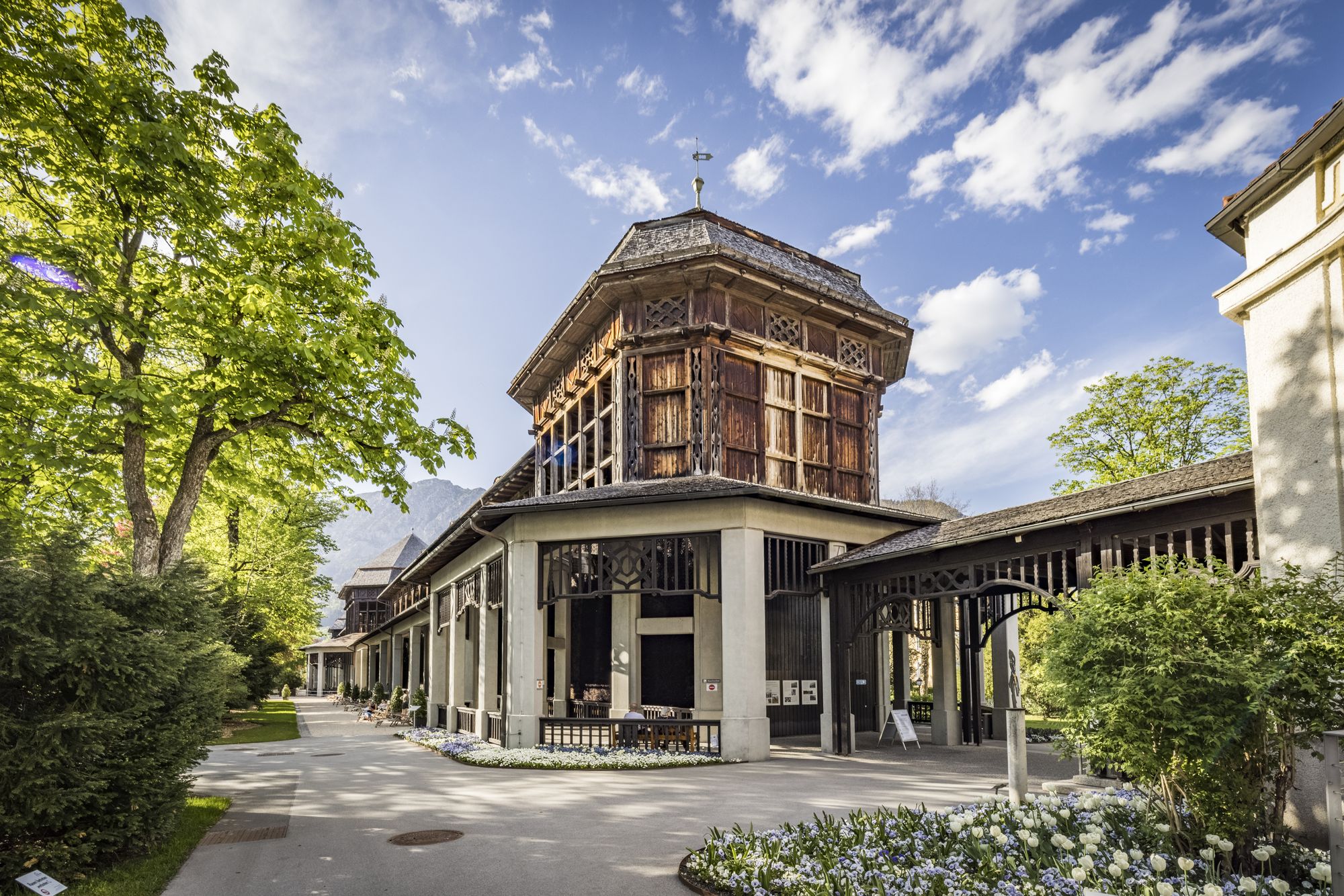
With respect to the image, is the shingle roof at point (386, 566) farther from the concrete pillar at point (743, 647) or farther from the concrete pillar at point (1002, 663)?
the concrete pillar at point (743, 647)

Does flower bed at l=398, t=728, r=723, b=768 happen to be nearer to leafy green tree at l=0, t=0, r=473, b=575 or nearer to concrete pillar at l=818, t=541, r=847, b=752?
A: concrete pillar at l=818, t=541, r=847, b=752

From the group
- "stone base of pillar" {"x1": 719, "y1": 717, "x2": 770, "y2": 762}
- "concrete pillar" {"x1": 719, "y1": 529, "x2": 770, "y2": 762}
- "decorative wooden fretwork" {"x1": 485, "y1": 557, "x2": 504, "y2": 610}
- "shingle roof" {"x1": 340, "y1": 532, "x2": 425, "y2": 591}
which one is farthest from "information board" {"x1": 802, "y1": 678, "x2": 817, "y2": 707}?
"shingle roof" {"x1": 340, "y1": 532, "x2": 425, "y2": 591}

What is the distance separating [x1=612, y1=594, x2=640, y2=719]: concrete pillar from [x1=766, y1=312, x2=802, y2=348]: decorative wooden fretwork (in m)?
7.67

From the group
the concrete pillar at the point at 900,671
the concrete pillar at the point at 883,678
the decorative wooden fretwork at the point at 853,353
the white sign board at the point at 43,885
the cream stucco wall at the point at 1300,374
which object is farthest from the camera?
the concrete pillar at the point at 900,671

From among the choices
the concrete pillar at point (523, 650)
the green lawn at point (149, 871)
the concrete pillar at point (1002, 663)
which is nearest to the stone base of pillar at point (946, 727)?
the concrete pillar at point (1002, 663)

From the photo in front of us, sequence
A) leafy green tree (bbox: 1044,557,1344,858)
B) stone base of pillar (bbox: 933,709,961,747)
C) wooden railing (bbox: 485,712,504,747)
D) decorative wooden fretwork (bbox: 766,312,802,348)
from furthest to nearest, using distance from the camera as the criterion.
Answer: decorative wooden fretwork (bbox: 766,312,802,348) < stone base of pillar (bbox: 933,709,961,747) < wooden railing (bbox: 485,712,504,747) < leafy green tree (bbox: 1044,557,1344,858)

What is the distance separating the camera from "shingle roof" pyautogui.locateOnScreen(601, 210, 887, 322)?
20984 millimetres

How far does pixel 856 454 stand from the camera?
930 inches

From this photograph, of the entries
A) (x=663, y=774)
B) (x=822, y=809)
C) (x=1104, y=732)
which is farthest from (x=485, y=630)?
(x=1104, y=732)

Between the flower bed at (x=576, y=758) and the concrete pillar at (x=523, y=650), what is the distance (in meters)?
0.51

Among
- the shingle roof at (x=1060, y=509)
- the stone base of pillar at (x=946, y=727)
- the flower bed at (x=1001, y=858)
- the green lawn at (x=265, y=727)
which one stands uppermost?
the shingle roof at (x=1060, y=509)

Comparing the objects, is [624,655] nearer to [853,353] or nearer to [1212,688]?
[853,353]

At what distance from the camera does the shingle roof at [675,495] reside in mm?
17875

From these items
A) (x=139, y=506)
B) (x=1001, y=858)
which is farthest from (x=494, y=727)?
(x=1001, y=858)
